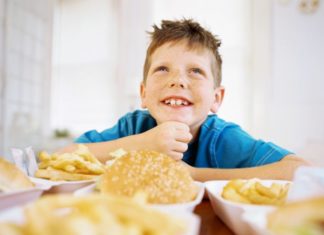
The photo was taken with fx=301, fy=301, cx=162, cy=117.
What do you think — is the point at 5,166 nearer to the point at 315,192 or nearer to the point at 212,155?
the point at 315,192

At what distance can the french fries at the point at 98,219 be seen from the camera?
27cm

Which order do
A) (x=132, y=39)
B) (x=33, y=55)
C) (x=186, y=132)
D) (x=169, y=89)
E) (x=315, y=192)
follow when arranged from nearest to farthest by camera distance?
(x=315, y=192)
(x=186, y=132)
(x=169, y=89)
(x=33, y=55)
(x=132, y=39)

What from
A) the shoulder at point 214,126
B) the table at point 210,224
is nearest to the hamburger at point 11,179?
the table at point 210,224

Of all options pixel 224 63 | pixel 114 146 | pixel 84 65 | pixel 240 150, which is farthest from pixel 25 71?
pixel 240 150

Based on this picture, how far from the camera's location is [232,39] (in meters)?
3.34

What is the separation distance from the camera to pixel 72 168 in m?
0.66

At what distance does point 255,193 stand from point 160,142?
52 centimetres

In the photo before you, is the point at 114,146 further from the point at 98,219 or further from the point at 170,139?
the point at 98,219

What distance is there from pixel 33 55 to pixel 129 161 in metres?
3.31

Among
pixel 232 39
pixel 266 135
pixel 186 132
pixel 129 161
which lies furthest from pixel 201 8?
pixel 129 161

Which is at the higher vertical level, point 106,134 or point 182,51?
point 182,51

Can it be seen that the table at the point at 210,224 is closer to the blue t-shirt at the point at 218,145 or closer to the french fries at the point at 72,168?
the french fries at the point at 72,168

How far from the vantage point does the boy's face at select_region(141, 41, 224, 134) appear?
1167 millimetres

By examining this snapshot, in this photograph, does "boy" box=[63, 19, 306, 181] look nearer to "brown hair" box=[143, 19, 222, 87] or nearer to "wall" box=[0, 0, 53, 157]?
"brown hair" box=[143, 19, 222, 87]
